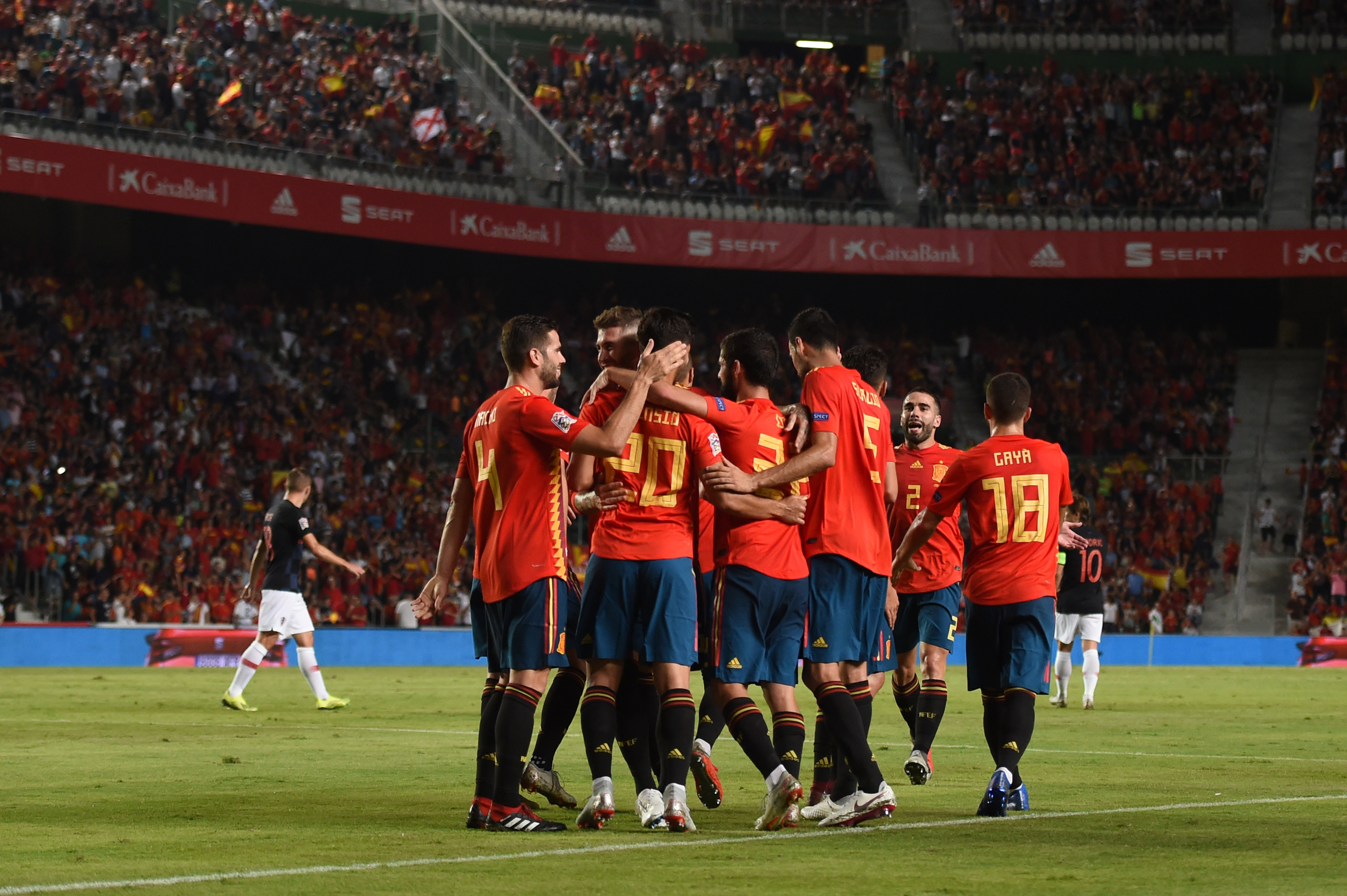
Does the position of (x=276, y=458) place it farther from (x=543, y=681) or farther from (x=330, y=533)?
(x=543, y=681)

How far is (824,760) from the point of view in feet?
30.3

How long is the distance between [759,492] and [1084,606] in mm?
12123

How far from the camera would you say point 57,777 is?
1125cm

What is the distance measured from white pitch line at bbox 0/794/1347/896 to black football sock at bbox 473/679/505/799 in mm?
994

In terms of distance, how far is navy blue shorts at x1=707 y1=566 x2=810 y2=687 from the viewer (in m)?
8.62

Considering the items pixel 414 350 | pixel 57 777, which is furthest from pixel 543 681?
pixel 414 350

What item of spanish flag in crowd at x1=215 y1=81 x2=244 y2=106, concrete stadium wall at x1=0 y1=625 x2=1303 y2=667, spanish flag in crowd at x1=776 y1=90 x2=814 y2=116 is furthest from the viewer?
spanish flag in crowd at x1=776 y1=90 x2=814 y2=116

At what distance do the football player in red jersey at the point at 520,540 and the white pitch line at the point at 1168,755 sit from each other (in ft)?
20.6

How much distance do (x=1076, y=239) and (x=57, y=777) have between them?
3443 cm

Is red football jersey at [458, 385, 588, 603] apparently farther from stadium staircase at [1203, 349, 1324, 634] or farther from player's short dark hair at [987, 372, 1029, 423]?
stadium staircase at [1203, 349, 1324, 634]

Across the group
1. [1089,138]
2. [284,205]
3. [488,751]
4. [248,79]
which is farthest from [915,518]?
[1089,138]

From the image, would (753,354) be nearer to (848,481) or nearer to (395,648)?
(848,481)

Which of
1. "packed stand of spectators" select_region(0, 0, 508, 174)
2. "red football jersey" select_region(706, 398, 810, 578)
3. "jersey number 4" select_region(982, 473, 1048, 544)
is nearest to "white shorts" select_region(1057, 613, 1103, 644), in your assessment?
"jersey number 4" select_region(982, 473, 1048, 544)

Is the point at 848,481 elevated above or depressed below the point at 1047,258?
below
